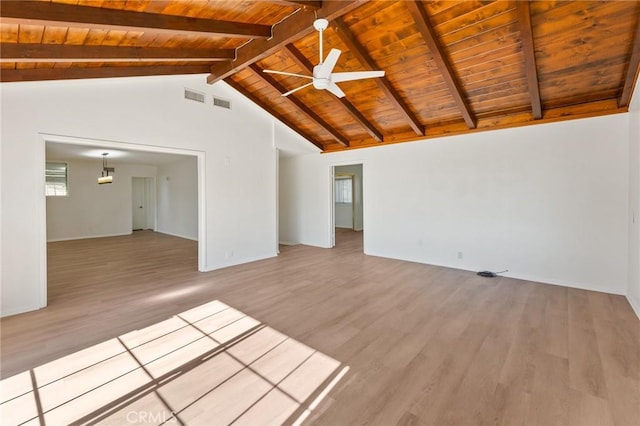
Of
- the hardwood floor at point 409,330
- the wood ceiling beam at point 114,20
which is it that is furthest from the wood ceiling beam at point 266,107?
the hardwood floor at point 409,330

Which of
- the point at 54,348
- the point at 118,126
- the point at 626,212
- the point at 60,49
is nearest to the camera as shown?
the point at 54,348

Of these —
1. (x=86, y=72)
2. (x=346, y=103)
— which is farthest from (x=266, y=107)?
(x=86, y=72)

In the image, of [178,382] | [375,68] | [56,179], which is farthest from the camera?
[56,179]

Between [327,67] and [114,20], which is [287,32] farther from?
[114,20]

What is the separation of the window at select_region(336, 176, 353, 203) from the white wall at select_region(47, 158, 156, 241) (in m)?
7.49

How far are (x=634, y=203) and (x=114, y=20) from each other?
6284 mm

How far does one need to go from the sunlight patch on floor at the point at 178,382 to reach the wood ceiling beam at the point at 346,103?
12.4 feet

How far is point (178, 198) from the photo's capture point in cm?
975

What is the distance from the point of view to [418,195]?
19.1 feet

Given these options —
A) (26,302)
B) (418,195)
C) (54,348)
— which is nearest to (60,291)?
(26,302)

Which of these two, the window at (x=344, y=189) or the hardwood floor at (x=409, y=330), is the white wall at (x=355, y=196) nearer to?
the window at (x=344, y=189)

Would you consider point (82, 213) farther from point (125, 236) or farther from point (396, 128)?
point (396, 128)

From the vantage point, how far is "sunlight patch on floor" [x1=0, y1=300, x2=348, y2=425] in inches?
70.8

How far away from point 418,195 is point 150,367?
17.1 ft
